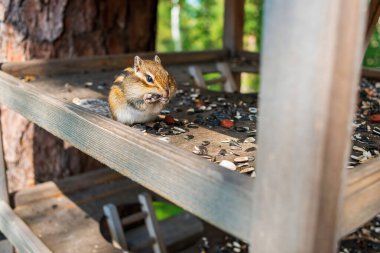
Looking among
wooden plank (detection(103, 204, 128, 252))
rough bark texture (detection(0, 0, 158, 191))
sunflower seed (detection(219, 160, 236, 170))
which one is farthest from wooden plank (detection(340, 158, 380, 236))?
rough bark texture (detection(0, 0, 158, 191))

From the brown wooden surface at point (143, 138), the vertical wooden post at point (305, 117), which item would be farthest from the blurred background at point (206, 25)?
the vertical wooden post at point (305, 117)

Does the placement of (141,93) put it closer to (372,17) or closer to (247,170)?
(247,170)

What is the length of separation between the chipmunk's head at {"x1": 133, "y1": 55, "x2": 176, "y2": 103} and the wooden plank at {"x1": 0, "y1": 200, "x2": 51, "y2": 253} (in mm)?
837

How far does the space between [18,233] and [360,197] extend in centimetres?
150

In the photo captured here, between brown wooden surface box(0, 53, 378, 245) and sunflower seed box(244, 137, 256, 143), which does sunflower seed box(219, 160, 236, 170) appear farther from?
sunflower seed box(244, 137, 256, 143)

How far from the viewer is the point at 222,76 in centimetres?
277

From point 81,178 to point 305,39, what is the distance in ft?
6.79

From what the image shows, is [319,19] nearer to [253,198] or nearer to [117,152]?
[253,198]

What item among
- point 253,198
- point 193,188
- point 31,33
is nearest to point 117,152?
point 193,188

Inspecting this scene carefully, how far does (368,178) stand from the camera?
0.91 metres

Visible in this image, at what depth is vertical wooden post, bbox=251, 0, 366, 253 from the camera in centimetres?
68

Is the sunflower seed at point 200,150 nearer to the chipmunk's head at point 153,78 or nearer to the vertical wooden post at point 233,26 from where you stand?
the chipmunk's head at point 153,78

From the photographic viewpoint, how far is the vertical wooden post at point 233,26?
293 cm

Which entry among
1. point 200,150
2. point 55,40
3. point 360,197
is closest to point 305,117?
point 360,197
